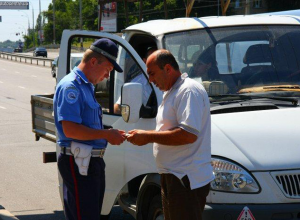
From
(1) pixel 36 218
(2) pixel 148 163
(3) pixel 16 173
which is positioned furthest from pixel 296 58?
(3) pixel 16 173

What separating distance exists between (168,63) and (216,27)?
1748mm

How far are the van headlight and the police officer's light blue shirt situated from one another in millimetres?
834

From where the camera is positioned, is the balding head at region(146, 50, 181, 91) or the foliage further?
the foliage

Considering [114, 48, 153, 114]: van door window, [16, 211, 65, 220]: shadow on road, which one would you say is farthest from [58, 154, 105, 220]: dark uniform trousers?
[16, 211, 65, 220]: shadow on road

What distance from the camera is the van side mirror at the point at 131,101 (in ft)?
16.7

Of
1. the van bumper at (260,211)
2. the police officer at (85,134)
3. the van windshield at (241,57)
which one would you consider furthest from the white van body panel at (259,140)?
the police officer at (85,134)

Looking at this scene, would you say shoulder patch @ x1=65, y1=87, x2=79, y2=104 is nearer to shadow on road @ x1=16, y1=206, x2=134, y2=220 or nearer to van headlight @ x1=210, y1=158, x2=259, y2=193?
van headlight @ x1=210, y1=158, x2=259, y2=193

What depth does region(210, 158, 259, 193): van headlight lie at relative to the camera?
15.7ft

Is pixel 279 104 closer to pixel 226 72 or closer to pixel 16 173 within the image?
pixel 226 72

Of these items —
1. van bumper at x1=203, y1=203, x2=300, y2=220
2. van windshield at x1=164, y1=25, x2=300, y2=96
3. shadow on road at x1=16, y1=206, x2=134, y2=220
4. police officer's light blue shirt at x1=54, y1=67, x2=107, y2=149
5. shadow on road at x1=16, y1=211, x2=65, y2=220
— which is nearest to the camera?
police officer's light blue shirt at x1=54, y1=67, x2=107, y2=149

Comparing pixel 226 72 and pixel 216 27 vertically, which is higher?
pixel 216 27

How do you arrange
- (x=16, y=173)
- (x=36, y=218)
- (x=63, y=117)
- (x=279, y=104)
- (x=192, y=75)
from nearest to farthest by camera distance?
(x=63, y=117), (x=279, y=104), (x=192, y=75), (x=36, y=218), (x=16, y=173)

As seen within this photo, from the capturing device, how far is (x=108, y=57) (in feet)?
14.8

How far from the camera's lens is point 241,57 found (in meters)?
6.10
